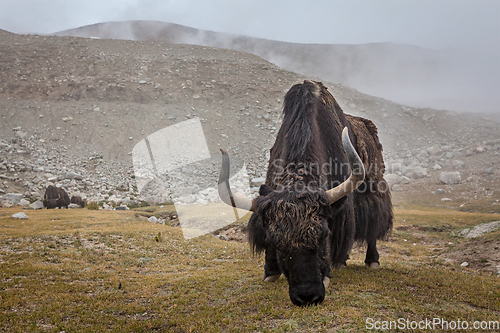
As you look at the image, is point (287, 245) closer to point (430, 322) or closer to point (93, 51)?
point (430, 322)

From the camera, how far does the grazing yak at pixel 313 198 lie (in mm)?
3680

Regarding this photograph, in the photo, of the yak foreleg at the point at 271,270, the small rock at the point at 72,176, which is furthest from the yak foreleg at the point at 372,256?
the small rock at the point at 72,176

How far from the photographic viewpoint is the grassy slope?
3.88 metres

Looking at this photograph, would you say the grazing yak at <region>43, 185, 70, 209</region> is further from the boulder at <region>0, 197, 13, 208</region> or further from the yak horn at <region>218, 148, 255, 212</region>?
the yak horn at <region>218, 148, 255, 212</region>

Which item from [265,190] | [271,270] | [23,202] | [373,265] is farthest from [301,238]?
[23,202]

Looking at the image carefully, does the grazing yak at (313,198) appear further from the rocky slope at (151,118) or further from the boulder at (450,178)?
the boulder at (450,178)

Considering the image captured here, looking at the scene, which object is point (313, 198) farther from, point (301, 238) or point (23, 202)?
point (23, 202)

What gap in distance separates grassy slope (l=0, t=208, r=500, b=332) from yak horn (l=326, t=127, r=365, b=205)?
57.8 inches

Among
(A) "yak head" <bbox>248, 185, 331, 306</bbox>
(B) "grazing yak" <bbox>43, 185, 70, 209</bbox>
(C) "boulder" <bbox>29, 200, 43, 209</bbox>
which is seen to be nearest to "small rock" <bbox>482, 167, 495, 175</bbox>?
(A) "yak head" <bbox>248, 185, 331, 306</bbox>

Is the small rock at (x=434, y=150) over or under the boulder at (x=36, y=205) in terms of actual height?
over

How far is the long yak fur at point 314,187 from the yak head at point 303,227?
0.01 meters

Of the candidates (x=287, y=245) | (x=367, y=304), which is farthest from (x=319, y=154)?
(x=367, y=304)

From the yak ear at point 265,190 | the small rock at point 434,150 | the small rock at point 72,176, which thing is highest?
the small rock at point 434,150

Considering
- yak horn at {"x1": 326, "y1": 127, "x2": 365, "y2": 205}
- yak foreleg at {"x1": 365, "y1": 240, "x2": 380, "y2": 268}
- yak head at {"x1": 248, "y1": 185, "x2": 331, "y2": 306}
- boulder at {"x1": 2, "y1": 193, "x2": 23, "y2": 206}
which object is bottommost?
boulder at {"x1": 2, "y1": 193, "x2": 23, "y2": 206}
